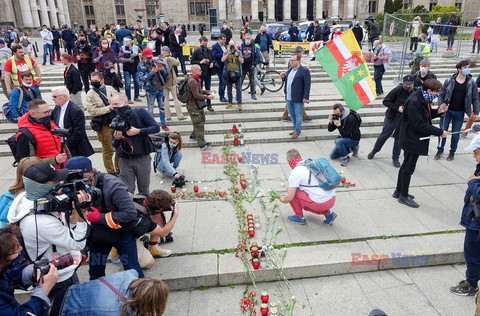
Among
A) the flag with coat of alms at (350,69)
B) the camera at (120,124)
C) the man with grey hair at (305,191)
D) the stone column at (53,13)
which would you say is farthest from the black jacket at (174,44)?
the stone column at (53,13)

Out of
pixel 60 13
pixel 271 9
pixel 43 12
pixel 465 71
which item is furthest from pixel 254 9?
pixel 465 71

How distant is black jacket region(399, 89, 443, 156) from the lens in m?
5.42

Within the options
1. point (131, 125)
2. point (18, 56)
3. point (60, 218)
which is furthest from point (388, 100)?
point (18, 56)

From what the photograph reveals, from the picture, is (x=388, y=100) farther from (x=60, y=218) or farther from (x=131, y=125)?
(x=60, y=218)

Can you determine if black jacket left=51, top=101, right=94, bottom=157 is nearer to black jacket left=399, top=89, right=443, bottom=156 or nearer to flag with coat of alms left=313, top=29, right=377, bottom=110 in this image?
flag with coat of alms left=313, top=29, right=377, bottom=110

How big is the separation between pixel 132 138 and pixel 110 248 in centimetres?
173

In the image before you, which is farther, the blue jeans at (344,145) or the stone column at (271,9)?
the stone column at (271,9)

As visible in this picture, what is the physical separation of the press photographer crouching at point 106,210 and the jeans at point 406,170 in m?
4.29

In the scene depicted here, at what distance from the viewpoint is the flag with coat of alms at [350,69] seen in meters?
7.33

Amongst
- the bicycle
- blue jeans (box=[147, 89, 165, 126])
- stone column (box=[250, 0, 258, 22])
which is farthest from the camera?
stone column (box=[250, 0, 258, 22])

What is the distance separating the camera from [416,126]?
17.9 ft

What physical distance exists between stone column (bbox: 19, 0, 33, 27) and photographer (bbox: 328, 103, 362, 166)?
164 feet

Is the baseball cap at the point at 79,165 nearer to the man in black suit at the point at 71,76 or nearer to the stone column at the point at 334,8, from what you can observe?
the man in black suit at the point at 71,76

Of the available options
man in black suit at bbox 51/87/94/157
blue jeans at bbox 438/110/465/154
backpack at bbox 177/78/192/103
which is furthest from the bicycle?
man in black suit at bbox 51/87/94/157
